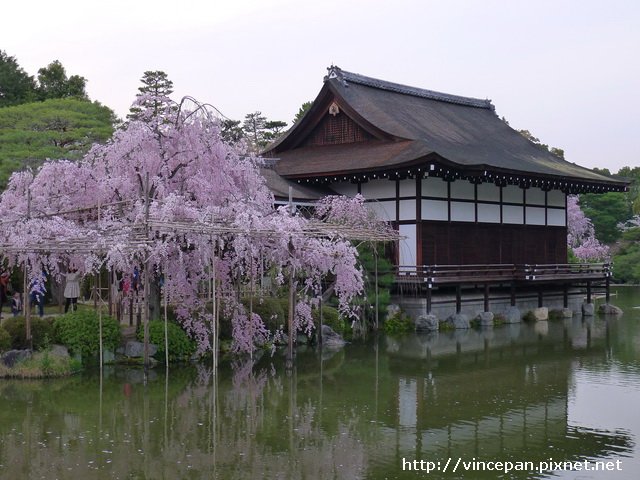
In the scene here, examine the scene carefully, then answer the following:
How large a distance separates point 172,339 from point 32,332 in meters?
3.10

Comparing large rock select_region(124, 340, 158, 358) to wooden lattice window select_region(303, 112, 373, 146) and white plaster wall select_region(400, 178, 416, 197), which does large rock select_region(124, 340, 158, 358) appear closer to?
white plaster wall select_region(400, 178, 416, 197)

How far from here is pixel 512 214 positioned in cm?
3212

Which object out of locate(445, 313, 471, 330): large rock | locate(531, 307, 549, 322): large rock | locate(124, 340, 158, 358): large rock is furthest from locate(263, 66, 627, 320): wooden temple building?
locate(124, 340, 158, 358): large rock

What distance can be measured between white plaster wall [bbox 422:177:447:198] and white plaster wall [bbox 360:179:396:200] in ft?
3.87

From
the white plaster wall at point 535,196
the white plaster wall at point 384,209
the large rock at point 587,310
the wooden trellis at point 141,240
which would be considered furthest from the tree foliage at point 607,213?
the wooden trellis at point 141,240

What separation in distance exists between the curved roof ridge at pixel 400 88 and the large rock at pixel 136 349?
17.4 metres

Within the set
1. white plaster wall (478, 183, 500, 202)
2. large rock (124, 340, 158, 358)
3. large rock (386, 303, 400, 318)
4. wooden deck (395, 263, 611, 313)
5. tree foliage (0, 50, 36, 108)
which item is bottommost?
large rock (124, 340, 158, 358)

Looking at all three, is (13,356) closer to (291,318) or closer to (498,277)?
(291,318)

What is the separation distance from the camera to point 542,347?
76.4 feet

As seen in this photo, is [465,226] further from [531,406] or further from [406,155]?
[531,406]

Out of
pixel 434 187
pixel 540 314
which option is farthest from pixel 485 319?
pixel 434 187

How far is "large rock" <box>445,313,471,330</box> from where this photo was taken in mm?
27953

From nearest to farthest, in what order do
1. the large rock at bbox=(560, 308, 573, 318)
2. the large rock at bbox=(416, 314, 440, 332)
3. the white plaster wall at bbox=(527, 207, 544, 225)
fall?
the large rock at bbox=(416, 314, 440, 332), the large rock at bbox=(560, 308, 573, 318), the white plaster wall at bbox=(527, 207, 544, 225)

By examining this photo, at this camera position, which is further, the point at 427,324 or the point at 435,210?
the point at 435,210
